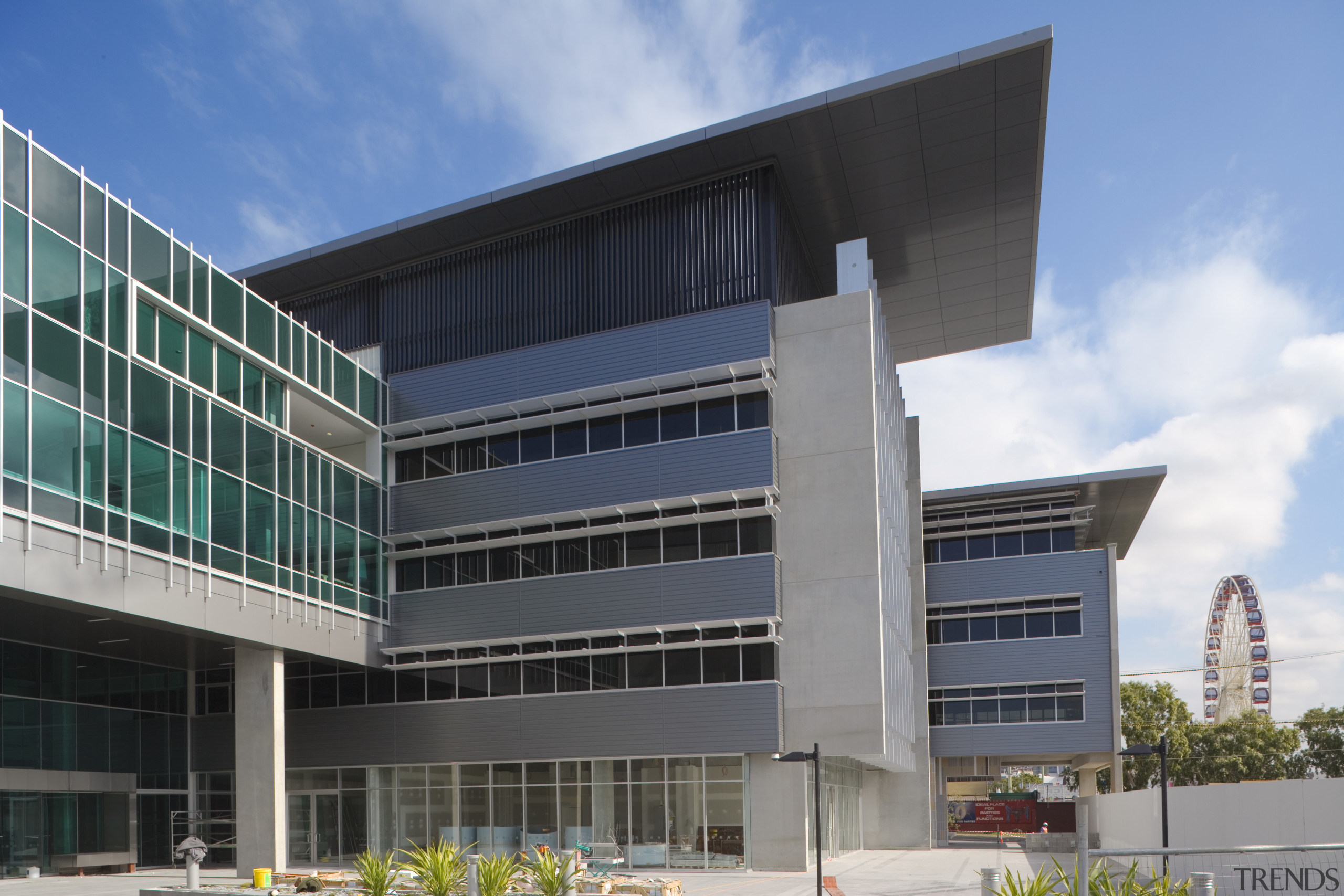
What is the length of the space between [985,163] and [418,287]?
2044cm

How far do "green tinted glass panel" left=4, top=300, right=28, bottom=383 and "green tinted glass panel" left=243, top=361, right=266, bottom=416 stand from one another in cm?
806

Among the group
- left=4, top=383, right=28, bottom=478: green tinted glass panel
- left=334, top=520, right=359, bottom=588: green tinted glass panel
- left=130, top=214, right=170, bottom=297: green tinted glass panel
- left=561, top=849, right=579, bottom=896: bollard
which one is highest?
left=130, top=214, right=170, bottom=297: green tinted glass panel

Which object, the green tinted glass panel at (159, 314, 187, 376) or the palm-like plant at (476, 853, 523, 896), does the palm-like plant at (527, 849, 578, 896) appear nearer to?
the palm-like plant at (476, 853, 523, 896)

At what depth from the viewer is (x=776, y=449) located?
3612 centimetres

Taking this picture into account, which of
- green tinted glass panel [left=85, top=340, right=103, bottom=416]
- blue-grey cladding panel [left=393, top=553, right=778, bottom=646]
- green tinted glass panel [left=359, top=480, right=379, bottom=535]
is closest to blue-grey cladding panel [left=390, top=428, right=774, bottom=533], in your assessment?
green tinted glass panel [left=359, top=480, right=379, bottom=535]

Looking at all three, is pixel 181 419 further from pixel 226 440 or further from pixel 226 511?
pixel 226 511

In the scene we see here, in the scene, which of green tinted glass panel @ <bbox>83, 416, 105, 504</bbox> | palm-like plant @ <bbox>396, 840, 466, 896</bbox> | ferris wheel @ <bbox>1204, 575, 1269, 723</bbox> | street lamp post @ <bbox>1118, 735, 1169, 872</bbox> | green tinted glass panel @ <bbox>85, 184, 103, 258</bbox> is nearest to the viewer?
palm-like plant @ <bbox>396, 840, 466, 896</bbox>

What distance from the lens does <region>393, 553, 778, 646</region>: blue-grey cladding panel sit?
3497cm

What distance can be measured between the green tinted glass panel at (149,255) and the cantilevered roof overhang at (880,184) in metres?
10.9

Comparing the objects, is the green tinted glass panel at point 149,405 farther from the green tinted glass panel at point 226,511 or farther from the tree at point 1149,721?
the tree at point 1149,721

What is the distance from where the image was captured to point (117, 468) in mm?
27734

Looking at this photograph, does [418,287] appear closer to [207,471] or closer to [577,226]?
[577,226]

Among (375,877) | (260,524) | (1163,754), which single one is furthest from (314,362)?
(1163,754)

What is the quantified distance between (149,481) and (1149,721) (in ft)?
287
